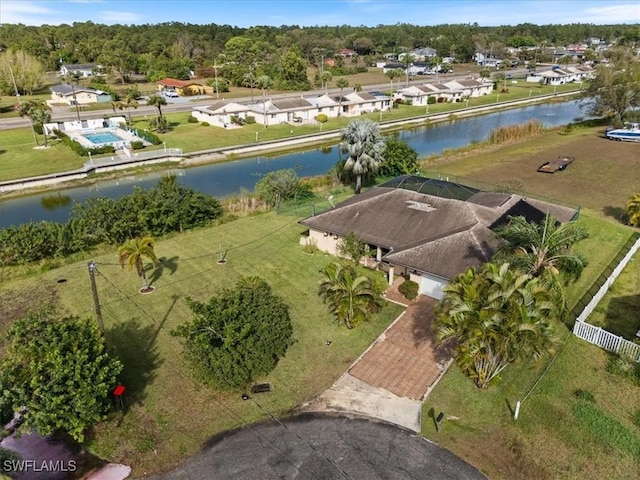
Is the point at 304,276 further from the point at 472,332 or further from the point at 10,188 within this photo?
the point at 10,188

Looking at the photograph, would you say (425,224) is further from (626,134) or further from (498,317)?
(626,134)

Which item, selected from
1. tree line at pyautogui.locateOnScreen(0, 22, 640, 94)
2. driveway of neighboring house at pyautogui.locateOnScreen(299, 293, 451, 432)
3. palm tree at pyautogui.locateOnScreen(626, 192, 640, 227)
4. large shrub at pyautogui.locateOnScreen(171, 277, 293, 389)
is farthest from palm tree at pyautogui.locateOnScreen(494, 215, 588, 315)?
tree line at pyautogui.locateOnScreen(0, 22, 640, 94)

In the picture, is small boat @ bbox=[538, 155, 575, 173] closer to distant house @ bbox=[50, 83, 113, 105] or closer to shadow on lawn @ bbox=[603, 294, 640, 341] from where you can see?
shadow on lawn @ bbox=[603, 294, 640, 341]

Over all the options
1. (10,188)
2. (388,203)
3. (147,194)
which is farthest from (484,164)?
(10,188)

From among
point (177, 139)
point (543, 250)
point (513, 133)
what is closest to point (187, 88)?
point (177, 139)

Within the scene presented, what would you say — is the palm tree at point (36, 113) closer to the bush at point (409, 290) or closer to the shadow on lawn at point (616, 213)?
the bush at point (409, 290)

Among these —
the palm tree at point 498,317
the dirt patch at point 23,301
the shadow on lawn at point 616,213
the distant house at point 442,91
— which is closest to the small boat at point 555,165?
the shadow on lawn at point 616,213
